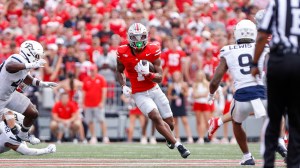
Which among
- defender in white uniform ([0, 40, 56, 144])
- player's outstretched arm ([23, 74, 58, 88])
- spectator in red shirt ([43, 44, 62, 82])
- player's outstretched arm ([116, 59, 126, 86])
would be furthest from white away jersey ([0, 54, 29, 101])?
spectator in red shirt ([43, 44, 62, 82])

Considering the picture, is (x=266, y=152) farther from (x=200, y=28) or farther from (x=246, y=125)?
(x=200, y=28)

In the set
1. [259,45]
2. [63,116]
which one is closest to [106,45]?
[63,116]

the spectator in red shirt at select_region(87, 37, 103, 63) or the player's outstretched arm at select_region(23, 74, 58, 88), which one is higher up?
the player's outstretched arm at select_region(23, 74, 58, 88)

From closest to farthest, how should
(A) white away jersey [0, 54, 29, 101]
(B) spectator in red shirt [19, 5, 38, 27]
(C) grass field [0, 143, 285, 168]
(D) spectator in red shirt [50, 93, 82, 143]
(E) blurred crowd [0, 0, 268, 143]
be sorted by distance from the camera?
(C) grass field [0, 143, 285, 168] → (A) white away jersey [0, 54, 29, 101] → (D) spectator in red shirt [50, 93, 82, 143] → (E) blurred crowd [0, 0, 268, 143] → (B) spectator in red shirt [19, 5, 38, 27]

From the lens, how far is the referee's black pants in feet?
23.5

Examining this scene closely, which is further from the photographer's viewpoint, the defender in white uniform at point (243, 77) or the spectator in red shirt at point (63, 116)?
the spectator in red shirt at point (63, 116)

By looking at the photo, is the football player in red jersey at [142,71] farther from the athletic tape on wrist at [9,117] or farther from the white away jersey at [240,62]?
the athletic tape on wrist at [9,117]

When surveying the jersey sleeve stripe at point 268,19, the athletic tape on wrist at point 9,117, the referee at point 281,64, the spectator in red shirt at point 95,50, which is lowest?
the athletic tape on wrist at point 9,117

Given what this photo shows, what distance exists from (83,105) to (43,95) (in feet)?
3.30

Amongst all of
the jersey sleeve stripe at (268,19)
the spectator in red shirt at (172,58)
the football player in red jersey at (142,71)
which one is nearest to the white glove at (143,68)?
the football player in red jersey at (142,71)

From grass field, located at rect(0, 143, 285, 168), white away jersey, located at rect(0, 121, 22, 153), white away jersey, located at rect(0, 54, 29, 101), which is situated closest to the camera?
grass field, located at rect(0, 143, 285, 168)

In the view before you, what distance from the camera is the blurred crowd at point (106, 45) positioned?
62.4 feet

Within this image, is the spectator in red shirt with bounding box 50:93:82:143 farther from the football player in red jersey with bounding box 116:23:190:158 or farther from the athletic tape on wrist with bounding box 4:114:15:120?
the football player in red jersey with bounding box 116:23:190:158

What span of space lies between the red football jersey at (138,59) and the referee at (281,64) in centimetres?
521
